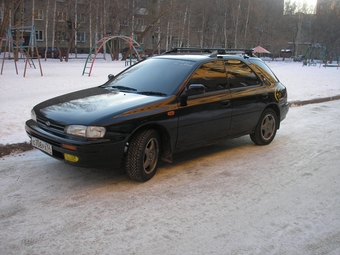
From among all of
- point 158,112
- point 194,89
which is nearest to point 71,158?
point 158,112

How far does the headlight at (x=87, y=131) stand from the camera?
14.0ft

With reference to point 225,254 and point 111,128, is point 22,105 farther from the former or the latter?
point 225,254

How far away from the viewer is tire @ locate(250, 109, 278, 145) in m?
6.63

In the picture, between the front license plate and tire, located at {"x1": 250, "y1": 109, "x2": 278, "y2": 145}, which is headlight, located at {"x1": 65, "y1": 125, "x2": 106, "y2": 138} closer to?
the front license plate

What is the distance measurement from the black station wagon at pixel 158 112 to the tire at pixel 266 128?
18 mm

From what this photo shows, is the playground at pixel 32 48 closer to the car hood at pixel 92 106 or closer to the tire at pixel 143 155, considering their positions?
the car hood at pixel 92 106

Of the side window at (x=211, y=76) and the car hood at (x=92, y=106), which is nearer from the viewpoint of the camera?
the car hood at (x=92, y=106)

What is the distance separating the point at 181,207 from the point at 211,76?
2356mm

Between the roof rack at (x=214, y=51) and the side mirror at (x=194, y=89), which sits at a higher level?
the roof rack at (x=214, y=51)

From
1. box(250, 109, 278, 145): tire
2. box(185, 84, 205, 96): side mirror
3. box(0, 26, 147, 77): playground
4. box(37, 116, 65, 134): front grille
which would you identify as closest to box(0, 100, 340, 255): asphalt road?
box(250, 109, 278, 145): tire

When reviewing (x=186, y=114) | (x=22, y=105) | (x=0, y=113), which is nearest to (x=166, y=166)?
(x=186, y=114)

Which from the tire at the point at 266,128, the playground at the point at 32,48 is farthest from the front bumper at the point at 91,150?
the playground at the point at 32,48

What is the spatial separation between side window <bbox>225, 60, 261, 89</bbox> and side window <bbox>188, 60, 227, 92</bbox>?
0.52 feet

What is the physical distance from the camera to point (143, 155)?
4.65m
